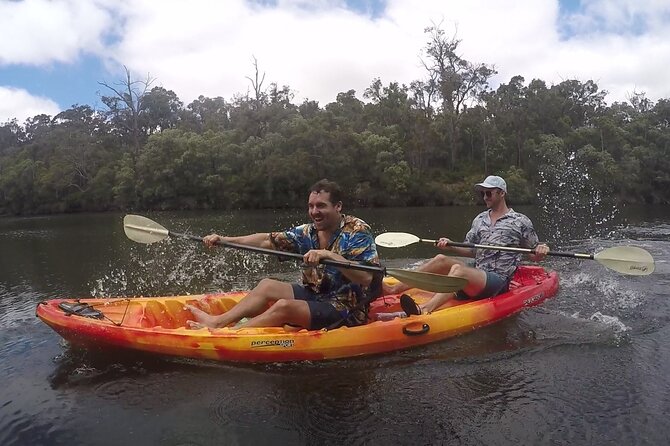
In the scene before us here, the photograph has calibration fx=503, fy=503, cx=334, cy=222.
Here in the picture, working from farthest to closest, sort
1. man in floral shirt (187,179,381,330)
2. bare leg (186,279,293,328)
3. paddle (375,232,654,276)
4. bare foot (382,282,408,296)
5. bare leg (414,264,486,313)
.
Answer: bare foot (382,282,408,296)
paddle (375,232,654,276)
bare leg (414,264,486,313)
bare leg (186,279,293,328)
man in floral shirt (187,179,381,330)

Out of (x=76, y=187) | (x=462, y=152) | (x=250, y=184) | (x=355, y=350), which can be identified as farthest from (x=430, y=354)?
(x=76, y=187)

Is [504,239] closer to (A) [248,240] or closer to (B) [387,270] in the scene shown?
(B) [387,270]

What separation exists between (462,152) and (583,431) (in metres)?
41.0

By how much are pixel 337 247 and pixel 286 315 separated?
2.62ft

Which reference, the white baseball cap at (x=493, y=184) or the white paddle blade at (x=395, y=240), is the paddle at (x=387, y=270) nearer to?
the white baseball cap at (x=493, y=184)

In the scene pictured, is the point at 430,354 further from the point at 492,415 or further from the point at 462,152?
the point at 462,152

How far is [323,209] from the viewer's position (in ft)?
14.9

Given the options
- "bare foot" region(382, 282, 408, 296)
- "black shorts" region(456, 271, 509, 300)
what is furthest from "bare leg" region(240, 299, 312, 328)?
"black shorts" region(456, 271, 509, 300)

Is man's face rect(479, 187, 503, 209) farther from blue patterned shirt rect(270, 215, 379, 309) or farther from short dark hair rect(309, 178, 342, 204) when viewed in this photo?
short dark hair rect(309, 178, 342, 204)

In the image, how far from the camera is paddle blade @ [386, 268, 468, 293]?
514cm

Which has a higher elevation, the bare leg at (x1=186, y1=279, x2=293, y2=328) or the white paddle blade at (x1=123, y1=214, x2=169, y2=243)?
the white paddle blade at (x1=123, y1=214, x2=169, y2=243)

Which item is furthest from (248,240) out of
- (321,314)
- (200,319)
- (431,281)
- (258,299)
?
(431,281)

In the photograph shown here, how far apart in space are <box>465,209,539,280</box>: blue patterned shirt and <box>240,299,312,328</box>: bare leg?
2.73m

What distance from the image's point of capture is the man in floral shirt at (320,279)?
4.57 m
